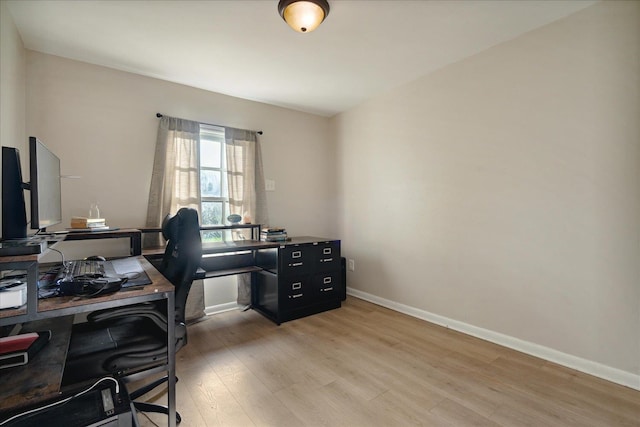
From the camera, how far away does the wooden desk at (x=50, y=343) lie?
100 centimetres

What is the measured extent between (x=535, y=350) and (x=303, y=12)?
2917 mm

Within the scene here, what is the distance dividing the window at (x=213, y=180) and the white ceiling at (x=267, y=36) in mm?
539

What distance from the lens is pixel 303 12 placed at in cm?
186

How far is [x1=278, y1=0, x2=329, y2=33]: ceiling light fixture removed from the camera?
181 centimetres

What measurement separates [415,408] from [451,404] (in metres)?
0.22

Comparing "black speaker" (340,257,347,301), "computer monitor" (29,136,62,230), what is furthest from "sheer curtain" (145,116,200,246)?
"black speaker" (340,257,347,301)

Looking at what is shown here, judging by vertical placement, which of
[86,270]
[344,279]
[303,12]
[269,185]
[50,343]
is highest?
[303,12]

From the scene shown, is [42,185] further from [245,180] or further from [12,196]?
[245,180]

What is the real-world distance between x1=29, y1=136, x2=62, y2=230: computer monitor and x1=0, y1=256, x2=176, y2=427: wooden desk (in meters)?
0.36

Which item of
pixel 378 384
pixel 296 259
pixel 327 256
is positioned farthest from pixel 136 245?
pixel 378 384

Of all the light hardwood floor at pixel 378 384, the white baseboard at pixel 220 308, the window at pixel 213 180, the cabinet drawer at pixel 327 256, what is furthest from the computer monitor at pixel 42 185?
the cabinet drawer at pixel 327 256

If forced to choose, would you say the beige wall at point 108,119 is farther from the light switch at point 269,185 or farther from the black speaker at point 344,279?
the black speaker at point 344,279

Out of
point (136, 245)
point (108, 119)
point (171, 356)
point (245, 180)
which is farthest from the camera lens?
point (245, 180)

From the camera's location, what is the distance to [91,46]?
2346mm
